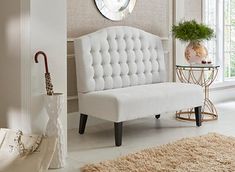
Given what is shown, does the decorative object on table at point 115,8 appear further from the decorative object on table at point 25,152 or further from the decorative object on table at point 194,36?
the decorative object on table at point 25,152

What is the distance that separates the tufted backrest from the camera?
4203 millimetres

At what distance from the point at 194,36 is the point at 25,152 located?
2.78m

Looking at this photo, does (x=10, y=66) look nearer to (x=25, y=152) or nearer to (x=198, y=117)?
(x=25, y=152)

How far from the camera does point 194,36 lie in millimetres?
4906

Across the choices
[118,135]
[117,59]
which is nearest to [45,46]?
[118,135]

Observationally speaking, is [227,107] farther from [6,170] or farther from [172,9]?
[6,170]

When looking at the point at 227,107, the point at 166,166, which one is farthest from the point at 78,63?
the point at 227,107

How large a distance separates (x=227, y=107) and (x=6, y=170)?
3.87m

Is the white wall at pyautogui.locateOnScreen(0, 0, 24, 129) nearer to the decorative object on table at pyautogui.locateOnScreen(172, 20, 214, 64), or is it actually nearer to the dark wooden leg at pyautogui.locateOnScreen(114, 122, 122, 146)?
the dark wooden leg at pyautogui.locateOnScreen(114, 122, 122, 146)

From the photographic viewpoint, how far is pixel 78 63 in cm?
420

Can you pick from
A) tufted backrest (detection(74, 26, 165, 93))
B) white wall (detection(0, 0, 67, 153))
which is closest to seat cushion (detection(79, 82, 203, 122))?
tufted backrest (detection(74, 26, 165, 93))

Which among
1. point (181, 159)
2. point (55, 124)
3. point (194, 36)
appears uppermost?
point (194, 36)

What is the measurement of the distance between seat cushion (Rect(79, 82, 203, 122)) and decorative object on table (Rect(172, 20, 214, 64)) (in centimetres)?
51

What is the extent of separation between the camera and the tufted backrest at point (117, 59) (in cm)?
420
